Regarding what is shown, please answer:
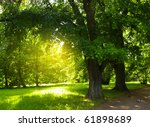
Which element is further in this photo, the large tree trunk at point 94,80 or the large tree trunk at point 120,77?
the large tree trunk at point 120,77

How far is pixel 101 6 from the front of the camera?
25.7 m

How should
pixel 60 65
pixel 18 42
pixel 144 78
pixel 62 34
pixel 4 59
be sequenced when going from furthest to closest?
1. pixel 60 65
2. pixel 4 59
3. pixel 144 78
4. pixel 18 42
5. pixel 62 34

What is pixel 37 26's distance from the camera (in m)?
22.9

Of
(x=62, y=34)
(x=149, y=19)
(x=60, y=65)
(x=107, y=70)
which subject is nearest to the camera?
(x=62, y=34)

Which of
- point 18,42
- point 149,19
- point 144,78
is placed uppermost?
point 149,19

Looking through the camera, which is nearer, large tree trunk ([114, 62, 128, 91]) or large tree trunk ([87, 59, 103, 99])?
large tree trunk ([87, 59, 103, 99])

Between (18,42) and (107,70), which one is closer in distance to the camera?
(18,42)

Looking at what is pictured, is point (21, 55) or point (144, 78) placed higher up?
point (21, 55)

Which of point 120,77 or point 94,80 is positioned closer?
point 94,80

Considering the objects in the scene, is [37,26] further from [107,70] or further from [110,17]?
[107,70]

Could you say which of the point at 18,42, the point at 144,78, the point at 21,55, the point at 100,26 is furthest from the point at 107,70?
the point at 18,42

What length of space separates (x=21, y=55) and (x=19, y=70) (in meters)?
4.12

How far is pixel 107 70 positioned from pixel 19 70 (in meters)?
17.2

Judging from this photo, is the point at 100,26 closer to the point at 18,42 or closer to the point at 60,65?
the point at 18,42
